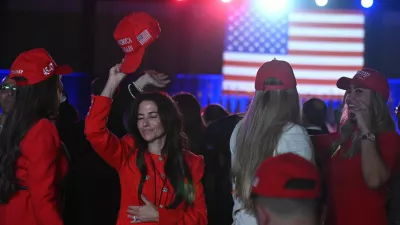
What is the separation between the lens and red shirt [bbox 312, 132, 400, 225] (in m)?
3.00

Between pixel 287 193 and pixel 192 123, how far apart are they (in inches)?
102

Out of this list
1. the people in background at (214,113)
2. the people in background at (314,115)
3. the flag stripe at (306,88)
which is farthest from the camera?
the flag stripe at (306,88)

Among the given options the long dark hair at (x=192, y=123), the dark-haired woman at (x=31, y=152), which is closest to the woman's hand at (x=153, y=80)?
the dark-haired woman at (x=31, y=152)

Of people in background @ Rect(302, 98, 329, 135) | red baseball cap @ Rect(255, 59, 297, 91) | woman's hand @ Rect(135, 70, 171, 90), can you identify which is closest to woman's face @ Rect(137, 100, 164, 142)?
woman's hand @ Rect(135, 70, 171, 90)

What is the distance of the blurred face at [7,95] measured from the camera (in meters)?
3.19

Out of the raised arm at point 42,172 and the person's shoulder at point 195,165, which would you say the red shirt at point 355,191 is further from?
the raised arm at point 42,172

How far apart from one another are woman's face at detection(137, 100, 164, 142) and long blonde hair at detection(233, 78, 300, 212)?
0.46 metres

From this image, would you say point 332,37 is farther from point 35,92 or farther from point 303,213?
point 303,213

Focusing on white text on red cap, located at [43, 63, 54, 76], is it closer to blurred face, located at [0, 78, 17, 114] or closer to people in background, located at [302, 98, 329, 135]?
blurred face, located at [0, 78, 17, 114]

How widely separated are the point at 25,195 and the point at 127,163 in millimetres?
Result: 548

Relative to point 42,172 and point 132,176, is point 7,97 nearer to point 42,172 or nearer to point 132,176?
point 42,172

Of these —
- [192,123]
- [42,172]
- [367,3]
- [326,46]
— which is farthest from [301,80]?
[42,172]

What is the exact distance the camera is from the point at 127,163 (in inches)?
119

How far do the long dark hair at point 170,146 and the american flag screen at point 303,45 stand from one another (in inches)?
258
